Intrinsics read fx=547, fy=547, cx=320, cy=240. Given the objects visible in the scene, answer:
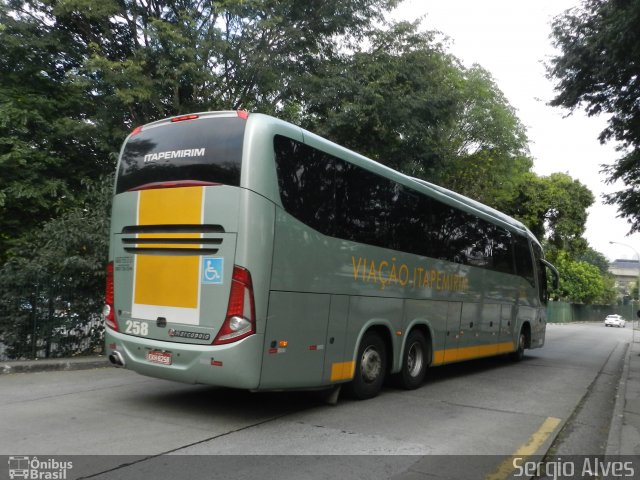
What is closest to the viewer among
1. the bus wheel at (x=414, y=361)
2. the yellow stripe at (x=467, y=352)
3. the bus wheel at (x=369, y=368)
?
the bus wheel at (x=369, y=368)

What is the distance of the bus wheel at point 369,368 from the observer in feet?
24.6

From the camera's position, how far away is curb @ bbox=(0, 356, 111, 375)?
894 centimetres

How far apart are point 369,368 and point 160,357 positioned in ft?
9.75

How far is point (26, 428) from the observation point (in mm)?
5633

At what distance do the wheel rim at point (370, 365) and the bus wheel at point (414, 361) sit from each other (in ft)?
2.73

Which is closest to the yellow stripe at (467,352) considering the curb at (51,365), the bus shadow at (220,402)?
the bus shadow at (220,402)

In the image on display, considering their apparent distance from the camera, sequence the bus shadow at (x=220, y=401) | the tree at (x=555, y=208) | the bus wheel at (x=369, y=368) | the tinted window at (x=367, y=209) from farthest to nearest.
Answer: the tree at (x=555, y=208)
the bus wheel at (x=369, y=368)
the bus shadow at (x=220, y=401)
the tinted window at (x=367, y=209)

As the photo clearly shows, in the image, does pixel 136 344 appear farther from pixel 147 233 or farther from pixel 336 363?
pixel 336 363

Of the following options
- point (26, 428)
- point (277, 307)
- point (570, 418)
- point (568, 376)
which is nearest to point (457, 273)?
point (570, 418)

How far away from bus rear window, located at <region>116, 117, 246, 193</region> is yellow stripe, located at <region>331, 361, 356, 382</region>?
8.66 feet

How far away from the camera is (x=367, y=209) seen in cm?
752

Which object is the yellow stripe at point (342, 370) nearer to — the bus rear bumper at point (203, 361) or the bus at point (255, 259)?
the bus at point (255, 259)

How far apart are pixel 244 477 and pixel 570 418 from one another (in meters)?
5.07

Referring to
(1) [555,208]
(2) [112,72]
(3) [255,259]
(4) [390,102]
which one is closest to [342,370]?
(3) [255,259]
